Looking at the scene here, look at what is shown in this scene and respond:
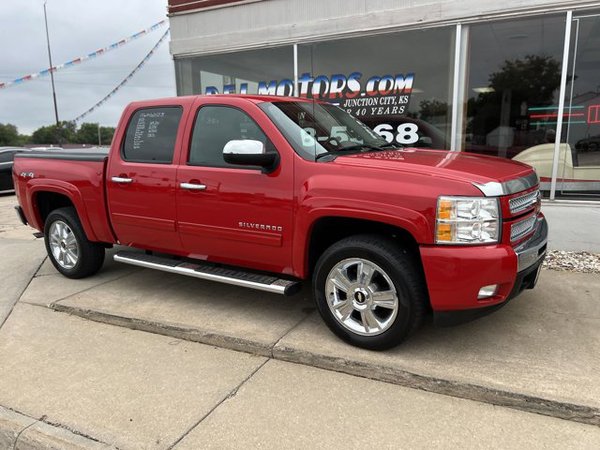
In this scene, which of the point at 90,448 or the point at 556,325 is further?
the point at 556,325

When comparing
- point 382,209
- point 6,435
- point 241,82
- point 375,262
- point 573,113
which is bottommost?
point 6,435

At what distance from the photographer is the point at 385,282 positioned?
3.41m

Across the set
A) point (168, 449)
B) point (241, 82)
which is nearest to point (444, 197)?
point (168, 449)

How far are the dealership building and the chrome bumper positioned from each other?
3.41 m

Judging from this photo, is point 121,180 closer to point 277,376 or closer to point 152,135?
point 152,135

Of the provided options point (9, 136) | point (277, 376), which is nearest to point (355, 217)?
point (277, 376)

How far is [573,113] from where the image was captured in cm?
670

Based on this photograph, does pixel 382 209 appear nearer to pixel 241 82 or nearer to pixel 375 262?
pixel 375 262

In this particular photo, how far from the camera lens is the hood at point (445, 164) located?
10.4 feet

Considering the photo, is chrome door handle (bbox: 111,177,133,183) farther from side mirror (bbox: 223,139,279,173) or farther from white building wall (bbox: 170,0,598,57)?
white building wall (bbox: 170,0,598,57)

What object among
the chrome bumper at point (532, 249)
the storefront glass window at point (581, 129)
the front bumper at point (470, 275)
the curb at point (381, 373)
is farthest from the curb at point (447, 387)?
the storefront glass window at point (581, 129)

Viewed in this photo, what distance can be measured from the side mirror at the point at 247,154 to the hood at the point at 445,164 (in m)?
0.53

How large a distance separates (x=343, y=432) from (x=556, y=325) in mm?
2161

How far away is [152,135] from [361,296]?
98.1 inches
